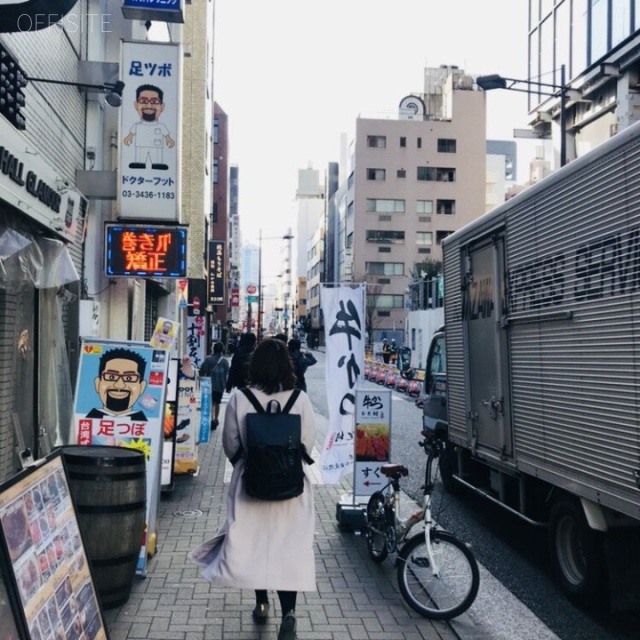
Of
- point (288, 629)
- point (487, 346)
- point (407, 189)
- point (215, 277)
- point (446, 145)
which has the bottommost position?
point (288, 629)

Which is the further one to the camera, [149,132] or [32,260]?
[149,132]

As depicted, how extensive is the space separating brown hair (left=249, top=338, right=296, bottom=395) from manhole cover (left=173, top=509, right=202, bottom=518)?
392cm

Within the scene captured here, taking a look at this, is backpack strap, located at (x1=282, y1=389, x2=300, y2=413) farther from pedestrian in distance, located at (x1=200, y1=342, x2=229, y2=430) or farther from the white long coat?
pedestrian in distance, located at (x1=200, y1=342, x2=229, y2=430)

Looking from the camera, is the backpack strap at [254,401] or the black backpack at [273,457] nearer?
the black backpack at [273,457]

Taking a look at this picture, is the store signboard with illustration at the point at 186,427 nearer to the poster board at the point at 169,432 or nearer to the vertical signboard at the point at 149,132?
the poster board at the point at 169,432

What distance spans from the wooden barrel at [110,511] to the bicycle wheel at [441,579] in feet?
6.36

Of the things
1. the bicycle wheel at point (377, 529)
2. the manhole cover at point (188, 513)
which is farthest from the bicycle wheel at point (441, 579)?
the manhole cover at point (188, 513)

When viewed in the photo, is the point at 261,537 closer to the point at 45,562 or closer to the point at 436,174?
the point at 45,562

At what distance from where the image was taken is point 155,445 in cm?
603

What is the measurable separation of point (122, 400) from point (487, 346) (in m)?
3.73

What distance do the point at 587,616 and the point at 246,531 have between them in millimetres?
2808

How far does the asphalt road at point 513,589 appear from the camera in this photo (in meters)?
5.11

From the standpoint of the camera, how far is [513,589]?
19.9 feet

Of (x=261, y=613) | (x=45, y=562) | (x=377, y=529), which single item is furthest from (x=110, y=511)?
(x=377, y=529)
